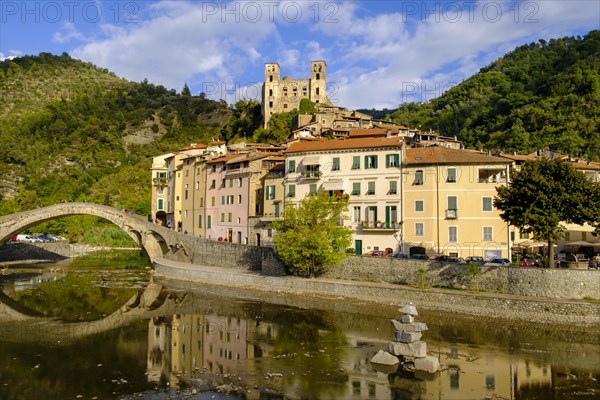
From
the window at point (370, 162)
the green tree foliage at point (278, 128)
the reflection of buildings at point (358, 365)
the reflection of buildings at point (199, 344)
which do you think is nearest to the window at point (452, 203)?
the window at point (370, 162)

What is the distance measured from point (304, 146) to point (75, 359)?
31.6m

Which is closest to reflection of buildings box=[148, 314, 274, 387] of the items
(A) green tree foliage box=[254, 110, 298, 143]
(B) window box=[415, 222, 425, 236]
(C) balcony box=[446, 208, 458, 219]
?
(B) window box=[415, 222, 425, 236]

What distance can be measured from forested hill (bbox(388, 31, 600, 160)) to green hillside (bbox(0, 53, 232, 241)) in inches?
2416

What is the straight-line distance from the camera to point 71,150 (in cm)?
12362

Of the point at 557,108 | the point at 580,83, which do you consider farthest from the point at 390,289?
the point at 580,83

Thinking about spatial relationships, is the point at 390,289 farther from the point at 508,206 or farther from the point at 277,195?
the point at 277,195

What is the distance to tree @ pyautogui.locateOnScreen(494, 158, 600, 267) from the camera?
33656 millimetres

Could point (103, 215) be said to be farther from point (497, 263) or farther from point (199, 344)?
point (497, 263)

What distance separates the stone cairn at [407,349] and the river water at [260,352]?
2.07ft

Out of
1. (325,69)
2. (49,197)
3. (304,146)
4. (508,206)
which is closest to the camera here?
(508,206)

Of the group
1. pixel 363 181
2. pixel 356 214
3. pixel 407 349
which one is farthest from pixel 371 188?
pixel 407 349

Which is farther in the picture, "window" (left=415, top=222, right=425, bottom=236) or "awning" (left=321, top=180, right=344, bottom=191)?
"awning" (left=321, top=180, right=344, bottom=191)

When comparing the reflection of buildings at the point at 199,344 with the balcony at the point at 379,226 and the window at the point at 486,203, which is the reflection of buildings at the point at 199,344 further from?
the window at the point at 486,203

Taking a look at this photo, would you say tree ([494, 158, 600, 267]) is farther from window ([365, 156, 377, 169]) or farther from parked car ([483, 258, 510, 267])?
window ([365, 156, 377, 169])
